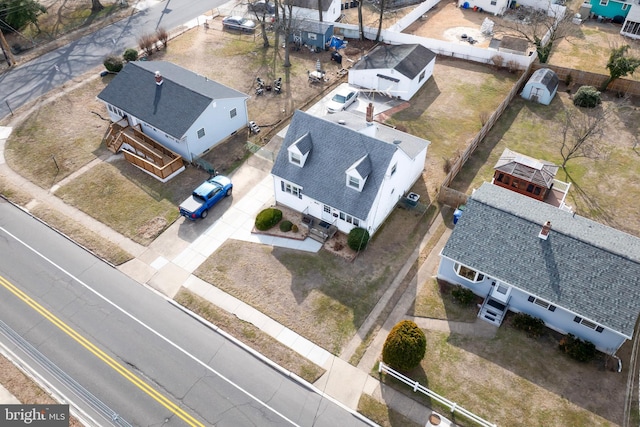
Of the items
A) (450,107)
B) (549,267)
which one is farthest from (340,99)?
(549,267)

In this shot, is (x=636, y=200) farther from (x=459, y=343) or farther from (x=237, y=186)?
(x=237, y=186)

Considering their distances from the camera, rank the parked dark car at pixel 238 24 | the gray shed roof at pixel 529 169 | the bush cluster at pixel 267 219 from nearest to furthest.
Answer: the bush cluster at pixel 267 219 < the gray shed roof at pixel 529 169 < the parked dark car at pixel 238 24

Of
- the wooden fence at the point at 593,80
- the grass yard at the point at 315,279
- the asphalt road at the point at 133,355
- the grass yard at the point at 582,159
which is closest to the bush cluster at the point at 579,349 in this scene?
the grass yard at the point at 315,279

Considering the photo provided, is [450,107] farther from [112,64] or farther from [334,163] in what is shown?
[112,64]

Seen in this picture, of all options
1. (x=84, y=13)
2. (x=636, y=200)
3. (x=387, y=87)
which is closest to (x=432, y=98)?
(x=387, y=87)

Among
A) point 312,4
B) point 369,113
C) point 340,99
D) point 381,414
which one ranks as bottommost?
point 381,414

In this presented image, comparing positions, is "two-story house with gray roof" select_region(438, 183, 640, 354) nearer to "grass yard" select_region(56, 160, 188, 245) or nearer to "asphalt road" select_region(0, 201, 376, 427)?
"asphalt road" select_region(0, 201, 376, 427)

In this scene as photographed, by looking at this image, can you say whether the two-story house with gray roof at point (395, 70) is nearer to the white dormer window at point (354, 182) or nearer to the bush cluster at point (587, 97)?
the bush cluster at point (587, 97)
